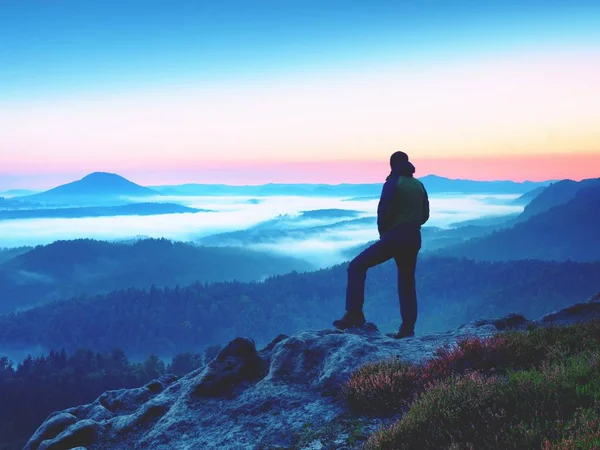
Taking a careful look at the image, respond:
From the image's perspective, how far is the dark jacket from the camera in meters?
12.3

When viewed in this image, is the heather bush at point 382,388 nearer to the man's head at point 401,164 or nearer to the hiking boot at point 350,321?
the hiking boot at point 350,321

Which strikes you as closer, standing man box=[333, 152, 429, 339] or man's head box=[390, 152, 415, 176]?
standing man box=[333, 152, 429, 339]

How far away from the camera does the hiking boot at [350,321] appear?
13102mm

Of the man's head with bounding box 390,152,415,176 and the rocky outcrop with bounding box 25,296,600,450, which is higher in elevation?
the man's head with bounding box 390,152,415,176

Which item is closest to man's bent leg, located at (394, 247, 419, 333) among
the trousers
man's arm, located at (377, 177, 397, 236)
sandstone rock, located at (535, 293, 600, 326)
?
the trousers

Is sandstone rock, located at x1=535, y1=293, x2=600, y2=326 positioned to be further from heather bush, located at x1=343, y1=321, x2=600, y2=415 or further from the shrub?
the shrub

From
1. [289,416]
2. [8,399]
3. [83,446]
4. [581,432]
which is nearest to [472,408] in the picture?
[581,432]

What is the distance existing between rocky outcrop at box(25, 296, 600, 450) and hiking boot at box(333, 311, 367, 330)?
10.7 inches

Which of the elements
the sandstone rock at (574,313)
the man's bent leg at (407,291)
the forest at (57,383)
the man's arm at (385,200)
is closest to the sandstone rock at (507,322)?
the sandstone rock at (574,313)

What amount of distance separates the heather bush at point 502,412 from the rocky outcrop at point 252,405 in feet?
4.48

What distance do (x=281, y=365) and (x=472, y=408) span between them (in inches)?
209

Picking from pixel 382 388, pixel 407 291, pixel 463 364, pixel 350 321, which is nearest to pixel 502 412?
pixel 382 388

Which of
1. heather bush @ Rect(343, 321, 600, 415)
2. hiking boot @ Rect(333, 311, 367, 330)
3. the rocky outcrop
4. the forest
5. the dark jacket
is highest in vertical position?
the dark jacket

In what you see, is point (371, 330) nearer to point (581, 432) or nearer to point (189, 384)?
point (189, 384)
